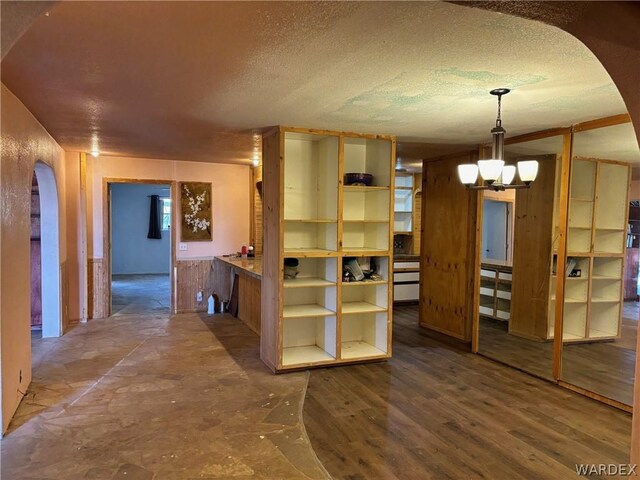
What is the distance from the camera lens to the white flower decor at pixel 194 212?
6525 millimetres

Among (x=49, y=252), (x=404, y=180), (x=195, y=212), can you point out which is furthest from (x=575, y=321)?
(x=49, y=252)

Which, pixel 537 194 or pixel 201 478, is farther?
pixel 537 194

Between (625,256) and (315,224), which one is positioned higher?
(315,224)

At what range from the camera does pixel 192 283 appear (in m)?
6.65

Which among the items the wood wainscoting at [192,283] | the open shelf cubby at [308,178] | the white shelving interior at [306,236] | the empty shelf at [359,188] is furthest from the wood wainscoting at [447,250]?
the wood wainscoting at [192,283]

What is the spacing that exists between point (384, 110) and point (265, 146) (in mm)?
1443

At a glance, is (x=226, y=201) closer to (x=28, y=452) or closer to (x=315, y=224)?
(x=315, y=224)

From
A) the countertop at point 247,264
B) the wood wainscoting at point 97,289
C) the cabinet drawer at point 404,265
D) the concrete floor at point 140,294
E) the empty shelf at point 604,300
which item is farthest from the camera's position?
the cabinet drawer at point 404,265

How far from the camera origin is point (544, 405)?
11.2ft

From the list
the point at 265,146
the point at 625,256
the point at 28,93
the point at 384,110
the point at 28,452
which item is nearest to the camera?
the point at 28,452

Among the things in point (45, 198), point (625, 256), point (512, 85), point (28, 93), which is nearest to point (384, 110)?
point (512, 85)

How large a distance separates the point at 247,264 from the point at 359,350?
2040mm

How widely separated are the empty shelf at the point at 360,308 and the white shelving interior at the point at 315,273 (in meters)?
0.37

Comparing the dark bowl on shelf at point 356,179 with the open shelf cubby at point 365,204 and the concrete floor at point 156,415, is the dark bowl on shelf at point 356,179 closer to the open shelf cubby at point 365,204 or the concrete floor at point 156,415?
the open shelf cubby at point 365,204
